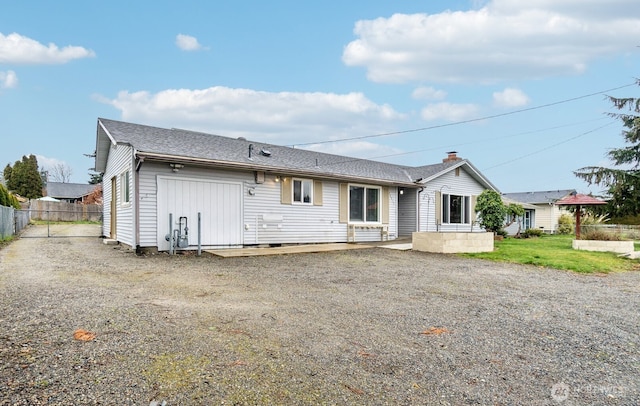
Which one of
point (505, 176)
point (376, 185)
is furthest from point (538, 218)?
point (376, 185)

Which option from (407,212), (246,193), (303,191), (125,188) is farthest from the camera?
(407,212)

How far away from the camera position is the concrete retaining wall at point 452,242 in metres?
11.9

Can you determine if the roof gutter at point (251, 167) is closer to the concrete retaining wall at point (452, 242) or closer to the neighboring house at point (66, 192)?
the concrete retaining wall at point (452, 242)

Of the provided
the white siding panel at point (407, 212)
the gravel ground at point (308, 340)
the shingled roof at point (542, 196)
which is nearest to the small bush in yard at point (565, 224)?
the shingled roof at point (542, 196)

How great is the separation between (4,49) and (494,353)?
19.8m

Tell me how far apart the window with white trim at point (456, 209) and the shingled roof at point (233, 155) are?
1.65m

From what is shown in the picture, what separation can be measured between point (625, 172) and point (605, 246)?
421 inches

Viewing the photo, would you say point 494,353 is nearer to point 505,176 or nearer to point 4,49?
point 4,49

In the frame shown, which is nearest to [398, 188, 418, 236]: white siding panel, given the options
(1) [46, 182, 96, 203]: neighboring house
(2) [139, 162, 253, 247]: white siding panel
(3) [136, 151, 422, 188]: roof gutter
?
(3) [136, 151, 422, 188]: roof gutter

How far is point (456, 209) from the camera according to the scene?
18469 millimetres

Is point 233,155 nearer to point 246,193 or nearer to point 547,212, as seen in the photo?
point 246,193

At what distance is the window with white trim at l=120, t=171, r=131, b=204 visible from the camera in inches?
426

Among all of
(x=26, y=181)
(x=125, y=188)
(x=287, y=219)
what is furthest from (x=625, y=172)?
(x=26, y=181)

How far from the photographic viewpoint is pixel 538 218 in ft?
96.2
